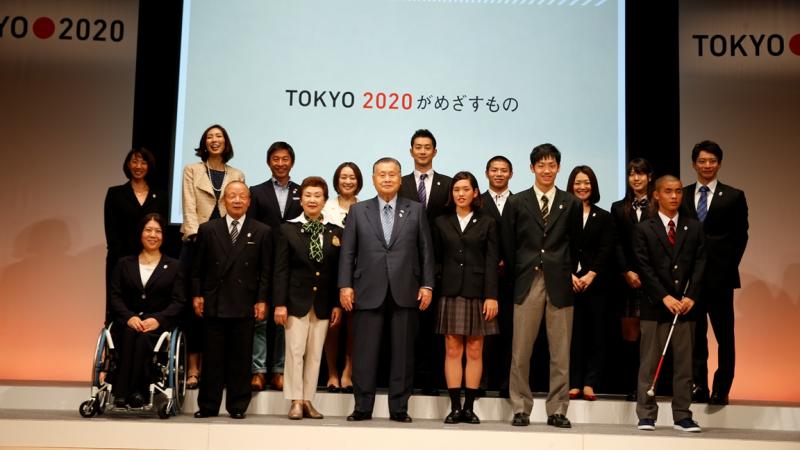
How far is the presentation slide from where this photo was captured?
5812 millimetres

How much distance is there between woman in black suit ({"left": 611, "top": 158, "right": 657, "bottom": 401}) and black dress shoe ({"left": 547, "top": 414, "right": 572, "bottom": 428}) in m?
0.71

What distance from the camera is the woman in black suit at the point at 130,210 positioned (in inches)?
203

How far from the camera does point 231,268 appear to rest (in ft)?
15.1

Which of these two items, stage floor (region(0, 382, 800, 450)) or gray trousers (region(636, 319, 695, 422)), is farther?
gray trousers (region(636, 319, 695, 422))

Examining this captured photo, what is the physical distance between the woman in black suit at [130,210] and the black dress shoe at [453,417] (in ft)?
7.04

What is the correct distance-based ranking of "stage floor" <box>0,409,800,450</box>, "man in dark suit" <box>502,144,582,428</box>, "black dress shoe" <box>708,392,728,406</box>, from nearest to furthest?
"stage floor" <box>0,409,800,450</box> → "man in dark suit" <box>502,144,582,428</box> → "black dress shoe" <box>708,392,728,406</box>

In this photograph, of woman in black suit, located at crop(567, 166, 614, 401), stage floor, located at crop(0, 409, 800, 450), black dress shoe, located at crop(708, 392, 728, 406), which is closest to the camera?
stage floor, located at crop(0, 409, 800, 450)

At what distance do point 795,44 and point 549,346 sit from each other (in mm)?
3548

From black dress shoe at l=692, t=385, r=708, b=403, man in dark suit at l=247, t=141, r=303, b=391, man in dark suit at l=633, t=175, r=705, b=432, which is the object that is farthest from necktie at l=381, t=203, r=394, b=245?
black dress shoe at l=692, t=385, r=708, b=403

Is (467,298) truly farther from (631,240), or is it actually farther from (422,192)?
(631,240)

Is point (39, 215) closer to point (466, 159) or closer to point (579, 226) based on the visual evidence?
point (466, 159)

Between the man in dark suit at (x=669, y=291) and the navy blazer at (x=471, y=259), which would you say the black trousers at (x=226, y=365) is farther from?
the man in dark suit at (x=669, y=291)

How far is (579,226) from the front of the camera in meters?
4.63

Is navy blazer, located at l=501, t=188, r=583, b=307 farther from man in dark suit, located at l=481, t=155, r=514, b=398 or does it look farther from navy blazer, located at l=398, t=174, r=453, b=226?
navy blazer, located at l=398, t=174, r=453, b=226
